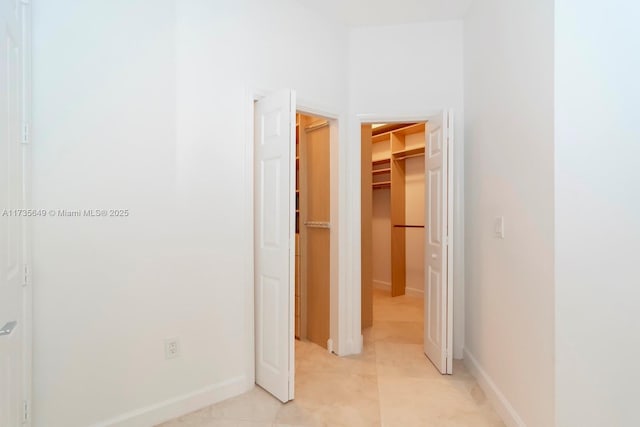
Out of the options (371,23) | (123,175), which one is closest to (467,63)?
(371,23)

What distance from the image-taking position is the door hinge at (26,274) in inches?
58.4

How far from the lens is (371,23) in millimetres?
2885

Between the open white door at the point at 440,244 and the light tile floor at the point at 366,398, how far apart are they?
22 cm

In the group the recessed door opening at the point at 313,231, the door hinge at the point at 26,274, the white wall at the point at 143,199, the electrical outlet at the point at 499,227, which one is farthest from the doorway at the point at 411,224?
the door hinge at the point at 26,274

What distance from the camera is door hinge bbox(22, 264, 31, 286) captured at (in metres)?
1.48

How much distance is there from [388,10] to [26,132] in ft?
8.58

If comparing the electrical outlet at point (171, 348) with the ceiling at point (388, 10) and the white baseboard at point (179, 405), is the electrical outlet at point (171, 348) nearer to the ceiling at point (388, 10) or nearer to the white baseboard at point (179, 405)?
the white baseboard at point (179, 405)

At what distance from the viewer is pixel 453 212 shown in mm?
2744

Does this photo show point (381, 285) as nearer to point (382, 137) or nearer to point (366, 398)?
point (382, 137)

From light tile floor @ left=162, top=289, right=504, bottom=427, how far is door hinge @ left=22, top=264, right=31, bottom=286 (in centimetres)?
112

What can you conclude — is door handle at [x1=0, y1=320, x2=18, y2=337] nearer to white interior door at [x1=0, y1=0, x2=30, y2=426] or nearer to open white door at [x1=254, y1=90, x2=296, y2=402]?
white interior door at [x1=0, y1=0, x2=30, y2=426]

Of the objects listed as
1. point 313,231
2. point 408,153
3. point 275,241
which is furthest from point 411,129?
point 275,241

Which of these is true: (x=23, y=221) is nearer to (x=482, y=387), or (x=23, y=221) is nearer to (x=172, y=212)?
(x=172, y=212)

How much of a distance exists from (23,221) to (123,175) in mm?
494
